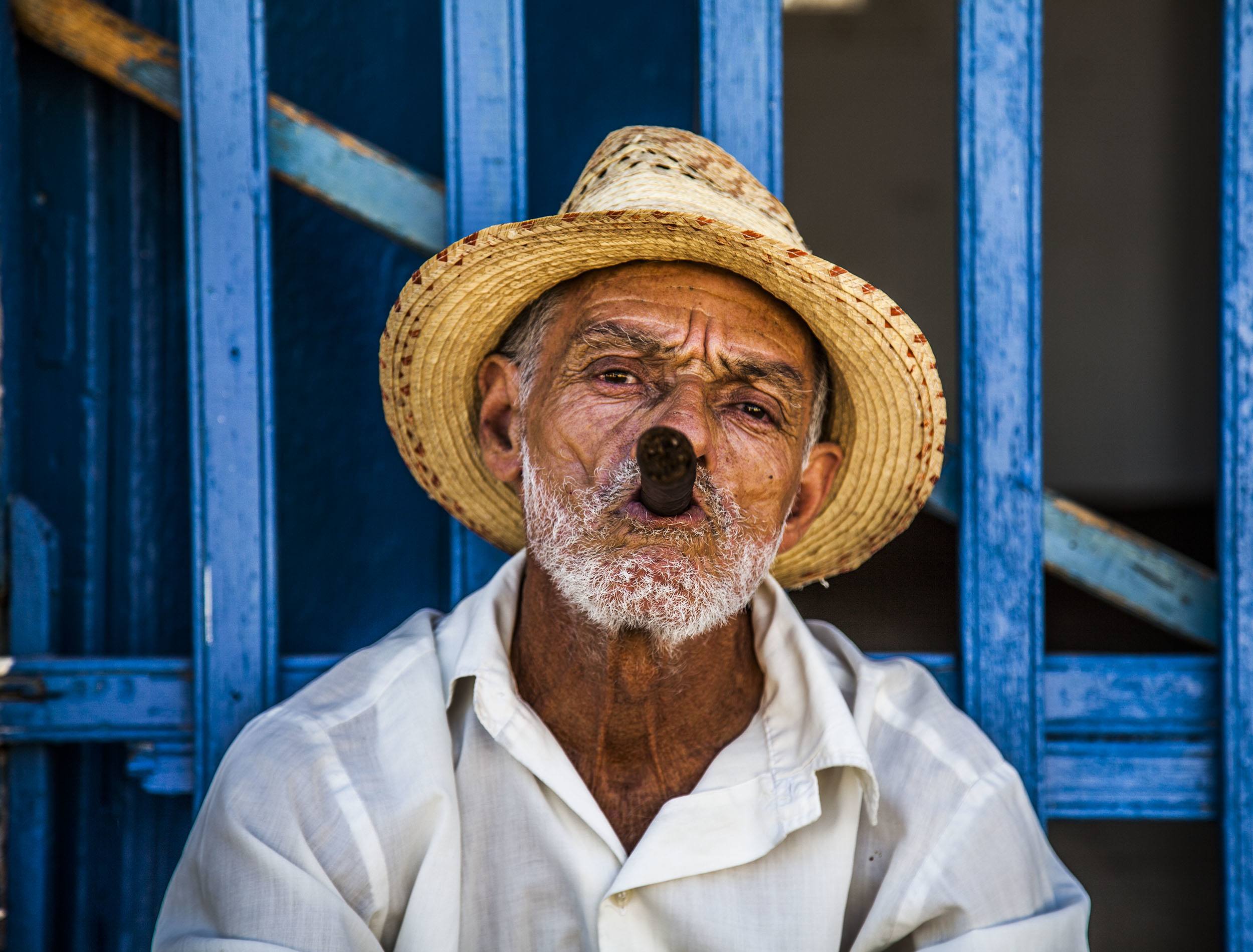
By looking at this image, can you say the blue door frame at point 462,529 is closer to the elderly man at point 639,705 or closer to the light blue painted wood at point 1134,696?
the light blue painted wood at point 1134,696

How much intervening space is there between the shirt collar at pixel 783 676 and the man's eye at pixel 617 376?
1.34ft

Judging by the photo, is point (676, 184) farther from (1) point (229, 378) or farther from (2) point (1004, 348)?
(1) point (229, 378)

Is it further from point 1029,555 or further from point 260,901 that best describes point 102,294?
point 1029,555

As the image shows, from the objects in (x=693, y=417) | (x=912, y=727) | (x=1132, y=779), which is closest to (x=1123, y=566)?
(x=1132, y=779)

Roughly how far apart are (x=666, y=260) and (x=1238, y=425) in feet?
3.60

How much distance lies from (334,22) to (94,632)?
4.93 ft

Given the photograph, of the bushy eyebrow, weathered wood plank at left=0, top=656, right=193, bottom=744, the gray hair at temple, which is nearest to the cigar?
the bushy eyebrow

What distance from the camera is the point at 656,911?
5.30 feet

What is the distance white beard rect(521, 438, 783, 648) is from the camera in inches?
63.6

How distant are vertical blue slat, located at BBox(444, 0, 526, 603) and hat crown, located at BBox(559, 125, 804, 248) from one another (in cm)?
21

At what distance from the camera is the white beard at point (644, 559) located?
162 cm

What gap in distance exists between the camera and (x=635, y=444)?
165 centimetres

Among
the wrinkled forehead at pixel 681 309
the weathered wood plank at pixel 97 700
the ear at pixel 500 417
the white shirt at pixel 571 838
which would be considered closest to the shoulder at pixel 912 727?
the white shirt at pixel 571 838

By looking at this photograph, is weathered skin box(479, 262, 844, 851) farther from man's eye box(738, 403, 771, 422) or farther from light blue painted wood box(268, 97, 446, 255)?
light blue painted wood box(268, 97, 446, 255)
